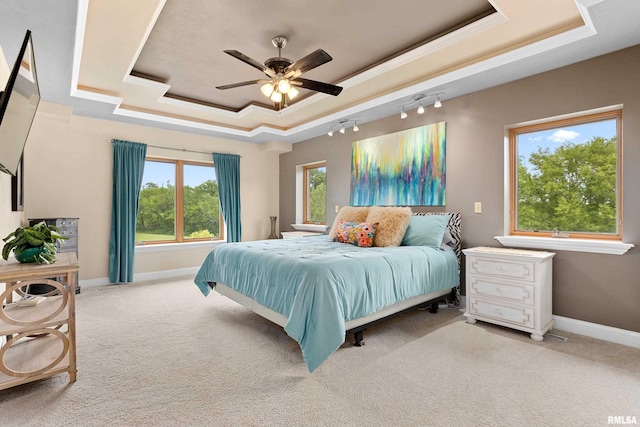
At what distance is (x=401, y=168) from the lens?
4223 millimetres

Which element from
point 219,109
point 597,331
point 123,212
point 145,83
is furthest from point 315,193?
point 597,331

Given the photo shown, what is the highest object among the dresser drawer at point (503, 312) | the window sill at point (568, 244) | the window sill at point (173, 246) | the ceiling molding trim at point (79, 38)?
the ceiling molding trim at point (79, 38)

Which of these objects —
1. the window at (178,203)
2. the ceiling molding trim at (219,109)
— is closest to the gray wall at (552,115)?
the ceiling molding trim at (219,109)

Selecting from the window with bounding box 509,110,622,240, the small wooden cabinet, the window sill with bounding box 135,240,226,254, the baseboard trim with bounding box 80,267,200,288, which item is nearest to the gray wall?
the window with bounding box 509,110,622,240

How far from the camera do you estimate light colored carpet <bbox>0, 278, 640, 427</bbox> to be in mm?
1717

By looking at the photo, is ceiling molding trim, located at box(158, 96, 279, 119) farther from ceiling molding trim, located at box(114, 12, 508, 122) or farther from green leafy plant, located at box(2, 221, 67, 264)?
green leafy plant, located at box(2, 221, 67, 264)

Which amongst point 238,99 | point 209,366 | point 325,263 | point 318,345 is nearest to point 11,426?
point 209,366

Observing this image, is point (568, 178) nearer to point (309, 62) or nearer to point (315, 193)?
point (309, 62)

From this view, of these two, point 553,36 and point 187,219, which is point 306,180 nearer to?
point 187,219

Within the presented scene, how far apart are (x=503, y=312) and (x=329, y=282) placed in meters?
1.77

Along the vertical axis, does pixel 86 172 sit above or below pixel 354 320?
above

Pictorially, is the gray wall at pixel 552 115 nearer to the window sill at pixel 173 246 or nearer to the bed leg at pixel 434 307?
the bed leg at pixel 434 307

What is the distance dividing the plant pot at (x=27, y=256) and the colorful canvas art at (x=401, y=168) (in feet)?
12.0

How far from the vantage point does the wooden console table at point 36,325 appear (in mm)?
1843
